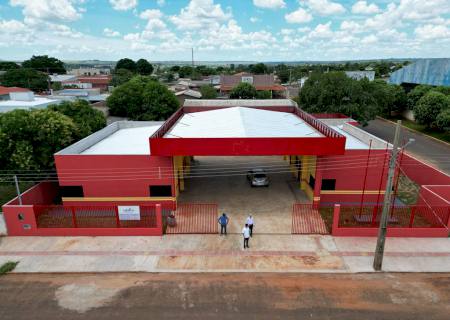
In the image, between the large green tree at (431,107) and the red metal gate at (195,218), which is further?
the large green tree at (431,107)

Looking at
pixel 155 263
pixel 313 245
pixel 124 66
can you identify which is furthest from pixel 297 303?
pixel 124 66

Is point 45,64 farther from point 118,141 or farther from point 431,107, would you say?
point 431,107

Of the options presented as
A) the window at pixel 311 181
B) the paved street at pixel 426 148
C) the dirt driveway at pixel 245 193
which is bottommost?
the paved street at pixel 426 148

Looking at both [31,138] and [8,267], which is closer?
[8,267]

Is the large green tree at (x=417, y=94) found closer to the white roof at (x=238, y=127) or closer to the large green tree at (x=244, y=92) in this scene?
the large green tree at (x=244, y=92)

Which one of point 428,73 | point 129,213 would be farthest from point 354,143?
point 428,73

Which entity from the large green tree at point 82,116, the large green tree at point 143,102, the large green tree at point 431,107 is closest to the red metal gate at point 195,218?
the large green tree at point 82,116

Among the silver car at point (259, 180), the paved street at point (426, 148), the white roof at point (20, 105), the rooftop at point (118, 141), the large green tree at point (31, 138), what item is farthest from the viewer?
the white roof at point (20, 105)

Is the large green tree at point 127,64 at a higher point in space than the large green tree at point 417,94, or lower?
higher
